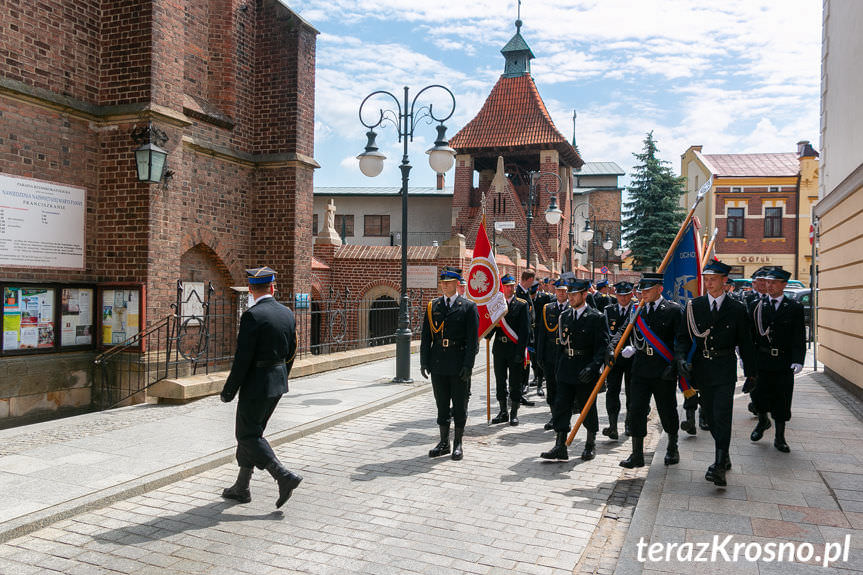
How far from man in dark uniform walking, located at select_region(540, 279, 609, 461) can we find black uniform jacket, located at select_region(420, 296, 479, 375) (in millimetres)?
990

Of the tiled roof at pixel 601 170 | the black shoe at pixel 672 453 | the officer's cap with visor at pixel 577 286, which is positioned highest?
the tiled roof at pixel 601 170

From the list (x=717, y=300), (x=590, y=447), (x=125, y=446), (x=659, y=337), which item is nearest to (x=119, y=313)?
(x=125, y=446)

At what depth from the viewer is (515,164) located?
38750mm

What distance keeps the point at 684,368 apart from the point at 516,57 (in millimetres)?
39369

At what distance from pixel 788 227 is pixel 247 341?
44848mm

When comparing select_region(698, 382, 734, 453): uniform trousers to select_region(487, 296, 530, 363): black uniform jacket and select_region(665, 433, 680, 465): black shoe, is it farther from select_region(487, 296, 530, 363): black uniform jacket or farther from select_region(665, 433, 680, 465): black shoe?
select_region(487, 296, 530, 363): black uniform jacket

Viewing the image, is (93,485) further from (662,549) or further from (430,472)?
(662,549)

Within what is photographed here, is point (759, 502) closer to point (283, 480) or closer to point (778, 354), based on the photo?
point (778, 354)

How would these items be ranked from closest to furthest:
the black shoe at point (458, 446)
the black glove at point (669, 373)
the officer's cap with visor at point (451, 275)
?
1. the black glove at point (669, 373)
2. the black shoe at point (458, 446)
3. the officer's cap with visor at point (451, 275)

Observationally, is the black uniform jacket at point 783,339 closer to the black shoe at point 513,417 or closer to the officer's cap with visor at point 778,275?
the officer's cap with visor at point 778,275

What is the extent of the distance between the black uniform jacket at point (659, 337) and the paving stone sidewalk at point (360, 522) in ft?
3.54

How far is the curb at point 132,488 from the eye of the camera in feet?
16.0

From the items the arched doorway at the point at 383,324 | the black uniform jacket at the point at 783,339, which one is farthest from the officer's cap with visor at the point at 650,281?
the arched doorway at the point at 383,324

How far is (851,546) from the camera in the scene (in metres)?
4.49
